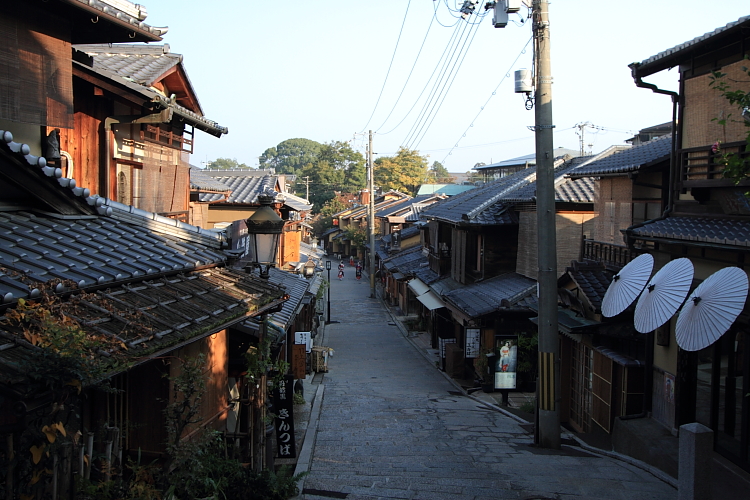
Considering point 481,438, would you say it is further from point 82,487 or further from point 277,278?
point 82,487

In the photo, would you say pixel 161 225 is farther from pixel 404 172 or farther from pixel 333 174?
pixel 333 174

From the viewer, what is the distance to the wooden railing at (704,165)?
10438 millimetres

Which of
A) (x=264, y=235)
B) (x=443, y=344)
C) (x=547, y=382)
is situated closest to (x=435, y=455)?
(x=547, y=382)

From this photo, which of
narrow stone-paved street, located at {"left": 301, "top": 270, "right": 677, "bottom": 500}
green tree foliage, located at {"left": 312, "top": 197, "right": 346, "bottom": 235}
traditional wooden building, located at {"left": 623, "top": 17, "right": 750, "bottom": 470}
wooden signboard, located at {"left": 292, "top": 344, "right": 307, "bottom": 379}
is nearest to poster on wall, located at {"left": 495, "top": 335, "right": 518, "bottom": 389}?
narrow stone-paved street, located at {"left": 301, "top": 270, "right": 677, "bottom": 500}

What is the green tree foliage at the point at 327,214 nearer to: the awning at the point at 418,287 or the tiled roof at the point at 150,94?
the awning at the point at 418,287

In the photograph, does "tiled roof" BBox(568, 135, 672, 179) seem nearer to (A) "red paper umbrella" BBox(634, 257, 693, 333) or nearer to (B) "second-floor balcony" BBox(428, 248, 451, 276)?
(A) "red paper umbrella" BBox(634, 257, 693, 333)

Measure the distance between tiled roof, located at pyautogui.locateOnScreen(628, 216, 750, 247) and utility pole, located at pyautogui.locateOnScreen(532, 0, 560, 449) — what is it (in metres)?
1.75

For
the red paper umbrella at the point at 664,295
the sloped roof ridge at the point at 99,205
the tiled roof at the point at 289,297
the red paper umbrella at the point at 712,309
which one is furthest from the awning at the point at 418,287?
the sloped roof ridge at the point at 99,205

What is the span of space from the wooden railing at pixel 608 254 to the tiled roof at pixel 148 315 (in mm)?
10902

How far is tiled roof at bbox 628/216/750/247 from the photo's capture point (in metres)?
9.26

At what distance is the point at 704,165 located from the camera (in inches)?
438

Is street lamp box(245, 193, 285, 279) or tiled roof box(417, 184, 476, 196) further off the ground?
tiled roof box(417, 184, 476, 196)

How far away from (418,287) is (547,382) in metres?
19.4

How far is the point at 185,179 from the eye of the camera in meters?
15.8
